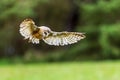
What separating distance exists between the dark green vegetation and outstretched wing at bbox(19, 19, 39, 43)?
42.6 feet

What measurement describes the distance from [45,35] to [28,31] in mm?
70

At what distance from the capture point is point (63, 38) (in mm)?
1494

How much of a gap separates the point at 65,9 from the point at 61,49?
4.36 ft

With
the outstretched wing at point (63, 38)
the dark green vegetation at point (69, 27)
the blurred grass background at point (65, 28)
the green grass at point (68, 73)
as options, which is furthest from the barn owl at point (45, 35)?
the dark green vegetation at point (69, 27)

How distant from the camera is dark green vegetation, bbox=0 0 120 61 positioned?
49.2 ft

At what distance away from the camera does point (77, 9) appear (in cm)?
1617

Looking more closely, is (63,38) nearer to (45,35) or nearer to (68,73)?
(45,35)

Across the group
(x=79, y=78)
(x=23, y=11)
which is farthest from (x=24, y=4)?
(x=79, y=78)

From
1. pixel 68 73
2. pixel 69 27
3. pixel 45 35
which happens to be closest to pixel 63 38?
pixel 45 35

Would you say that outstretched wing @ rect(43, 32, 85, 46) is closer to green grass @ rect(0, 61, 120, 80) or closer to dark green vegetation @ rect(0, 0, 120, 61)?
green grass @ rect(0, 61, 120, 80)

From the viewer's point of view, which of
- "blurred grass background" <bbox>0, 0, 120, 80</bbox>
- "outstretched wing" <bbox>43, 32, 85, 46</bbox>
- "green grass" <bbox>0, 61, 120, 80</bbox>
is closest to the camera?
"outstretched wing" <bbox>43, 32, 85, 46</bbox>

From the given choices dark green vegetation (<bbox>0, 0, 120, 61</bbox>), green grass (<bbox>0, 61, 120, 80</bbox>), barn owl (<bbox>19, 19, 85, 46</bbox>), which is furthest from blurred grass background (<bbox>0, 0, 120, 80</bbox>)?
barn owl (<bbox>19, 19, 85, 46</bbox>)

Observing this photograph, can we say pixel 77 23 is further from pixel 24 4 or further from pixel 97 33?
pixel 24 4

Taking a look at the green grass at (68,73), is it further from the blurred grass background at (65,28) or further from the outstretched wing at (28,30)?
the outstretched wing at (28,30)
